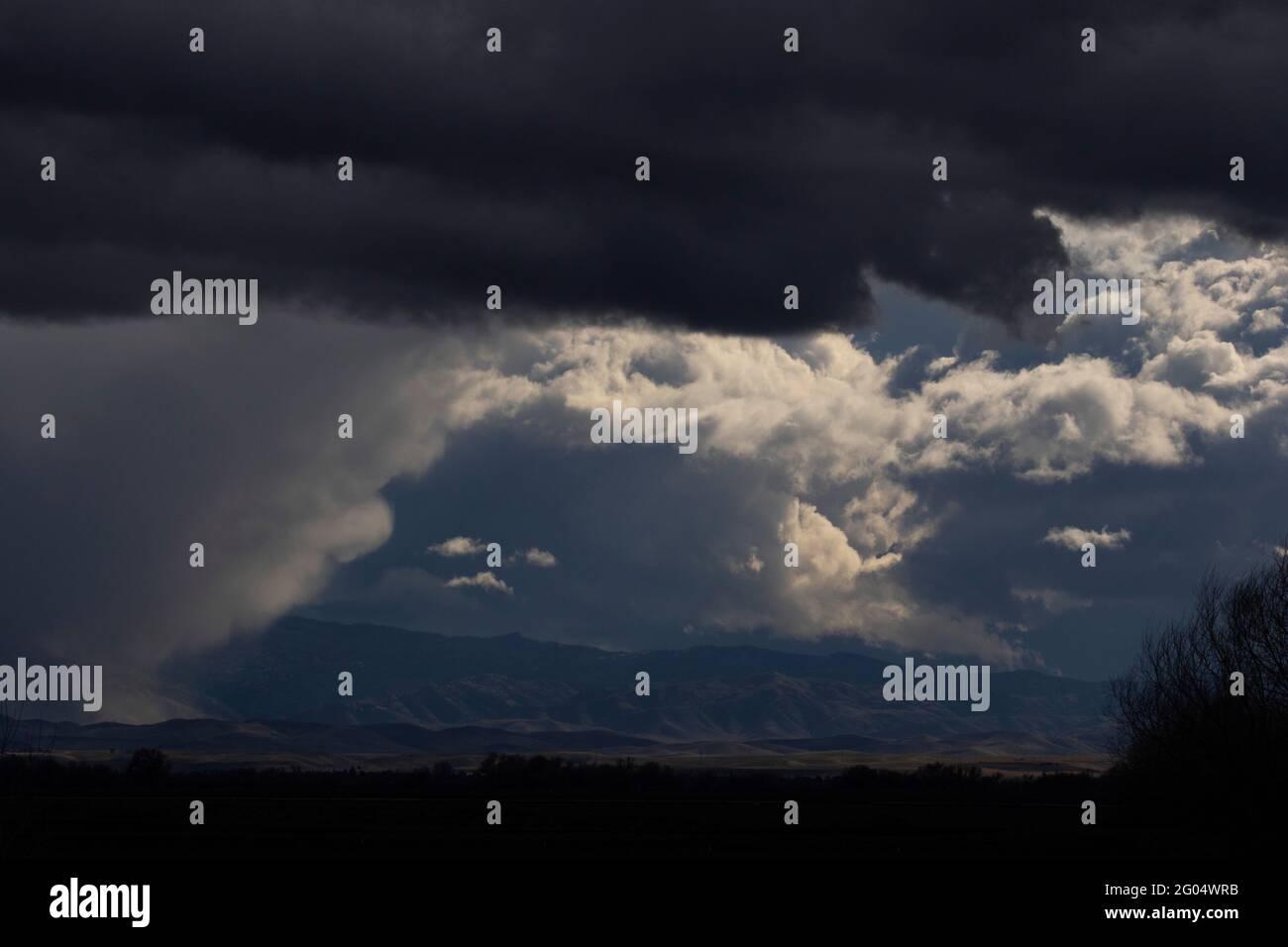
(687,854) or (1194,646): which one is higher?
(1194,646)

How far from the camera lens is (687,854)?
7750 centimetres

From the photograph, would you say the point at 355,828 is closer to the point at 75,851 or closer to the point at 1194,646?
the point at 75,851

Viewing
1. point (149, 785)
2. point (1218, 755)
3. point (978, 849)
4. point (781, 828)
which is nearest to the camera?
point (1218, 755)

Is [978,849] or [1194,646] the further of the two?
[1194,646]

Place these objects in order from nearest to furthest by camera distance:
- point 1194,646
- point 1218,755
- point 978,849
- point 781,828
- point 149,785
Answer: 1. point 1218,755
2. point 978,849
3. point 1194,646
4. point 781,828
5. point 149,785
